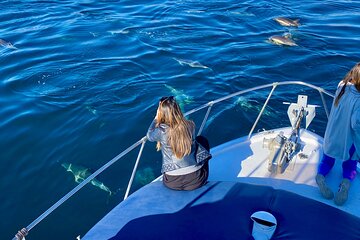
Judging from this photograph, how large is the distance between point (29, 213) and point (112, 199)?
1567 mm

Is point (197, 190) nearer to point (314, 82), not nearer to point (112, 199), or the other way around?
point (112, 199)

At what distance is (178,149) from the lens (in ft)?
16.1

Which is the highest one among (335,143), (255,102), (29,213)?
(335,143)

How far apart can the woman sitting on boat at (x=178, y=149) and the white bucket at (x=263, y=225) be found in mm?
1033

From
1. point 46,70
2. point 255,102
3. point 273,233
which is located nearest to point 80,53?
point 46,70

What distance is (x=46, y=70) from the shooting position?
1295 cm

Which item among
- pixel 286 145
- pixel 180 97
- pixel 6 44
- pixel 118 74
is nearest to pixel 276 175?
pixel 286 145

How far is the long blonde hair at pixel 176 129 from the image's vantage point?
16.1 feet

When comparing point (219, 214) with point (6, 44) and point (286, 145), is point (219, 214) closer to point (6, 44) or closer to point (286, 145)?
point (286, 145)

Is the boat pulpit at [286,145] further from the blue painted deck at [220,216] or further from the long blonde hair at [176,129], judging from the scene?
the long blonde hair at [176,129]

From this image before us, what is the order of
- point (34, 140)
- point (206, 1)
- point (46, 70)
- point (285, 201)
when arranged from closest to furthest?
point (285, 201) → point (34, 140) → point (46, 70) → point (206, 1)

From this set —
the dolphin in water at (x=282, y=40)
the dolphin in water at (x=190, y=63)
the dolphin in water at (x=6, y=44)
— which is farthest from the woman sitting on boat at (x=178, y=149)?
the dolphin in water at (x=6, y=44)

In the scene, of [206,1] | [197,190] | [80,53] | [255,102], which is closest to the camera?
[197,190]

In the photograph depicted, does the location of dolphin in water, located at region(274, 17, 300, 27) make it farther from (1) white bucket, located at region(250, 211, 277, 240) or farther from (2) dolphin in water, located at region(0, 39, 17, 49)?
(1) white bucket, located at region(250, 211, 277, 240)
